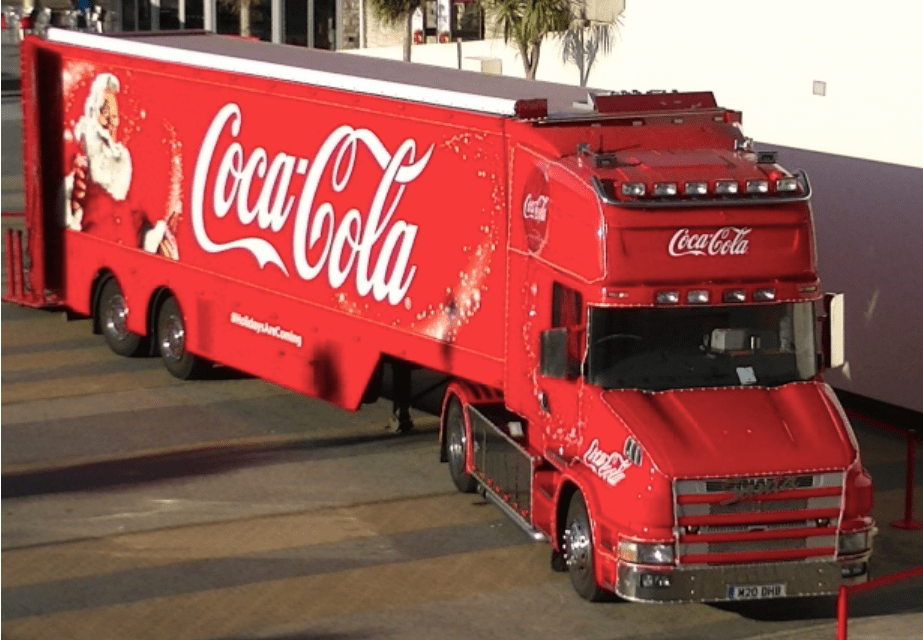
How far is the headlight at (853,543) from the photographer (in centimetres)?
1455

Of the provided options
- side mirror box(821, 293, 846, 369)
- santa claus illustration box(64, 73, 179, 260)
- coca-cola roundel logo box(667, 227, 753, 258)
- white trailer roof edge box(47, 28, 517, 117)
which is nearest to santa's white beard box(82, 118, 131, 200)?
santa claus illustration box(64, 73, 179, 260)

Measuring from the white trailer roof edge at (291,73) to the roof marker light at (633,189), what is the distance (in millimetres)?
2367

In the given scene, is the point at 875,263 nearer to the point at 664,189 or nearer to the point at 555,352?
the point at 664,189

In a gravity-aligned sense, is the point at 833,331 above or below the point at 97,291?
above

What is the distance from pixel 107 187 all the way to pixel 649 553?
11.5 metres

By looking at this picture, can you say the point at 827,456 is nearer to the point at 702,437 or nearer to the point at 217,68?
the point at 702,437

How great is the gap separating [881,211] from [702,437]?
8.22m

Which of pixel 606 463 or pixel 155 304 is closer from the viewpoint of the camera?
pixel 606 463

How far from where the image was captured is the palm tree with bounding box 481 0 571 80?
28297mm

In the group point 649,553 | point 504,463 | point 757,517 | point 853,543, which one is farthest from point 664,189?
point 504,463

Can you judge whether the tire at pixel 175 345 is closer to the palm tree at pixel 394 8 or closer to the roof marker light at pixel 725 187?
the roof marker light at pixel 725 187

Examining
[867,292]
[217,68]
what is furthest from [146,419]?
[867,292]

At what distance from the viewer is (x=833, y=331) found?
1527 cm

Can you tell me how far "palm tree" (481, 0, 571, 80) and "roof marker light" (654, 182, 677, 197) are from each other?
1359 centimetres
